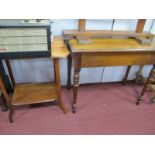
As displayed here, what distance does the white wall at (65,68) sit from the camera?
5.17ft

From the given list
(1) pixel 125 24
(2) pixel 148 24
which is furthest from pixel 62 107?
(2) pixel 148 24

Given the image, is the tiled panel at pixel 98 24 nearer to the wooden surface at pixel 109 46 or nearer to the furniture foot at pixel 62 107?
the wooden surface at pixel 109 46

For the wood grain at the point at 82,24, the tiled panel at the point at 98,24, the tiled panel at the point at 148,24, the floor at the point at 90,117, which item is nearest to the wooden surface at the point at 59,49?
the wood grain at the point at 82,24

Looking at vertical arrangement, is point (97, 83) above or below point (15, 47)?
below

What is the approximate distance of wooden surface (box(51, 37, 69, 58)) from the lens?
1.23m

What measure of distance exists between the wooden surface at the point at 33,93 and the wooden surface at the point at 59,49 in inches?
19.9

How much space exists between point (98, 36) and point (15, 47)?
0.80 meters

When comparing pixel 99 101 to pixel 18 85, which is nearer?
pixel 18 85

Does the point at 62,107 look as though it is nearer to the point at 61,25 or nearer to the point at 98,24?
the point at 61,25

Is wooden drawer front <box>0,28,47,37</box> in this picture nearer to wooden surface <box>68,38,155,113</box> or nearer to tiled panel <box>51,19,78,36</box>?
wooden surface <box>68,38,155,113</box>

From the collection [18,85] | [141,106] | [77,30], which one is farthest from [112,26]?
[18,85]

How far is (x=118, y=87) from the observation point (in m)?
2.12

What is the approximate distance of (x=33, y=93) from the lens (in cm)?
161

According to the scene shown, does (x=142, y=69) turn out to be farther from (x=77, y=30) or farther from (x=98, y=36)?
(x=77, y=30)
